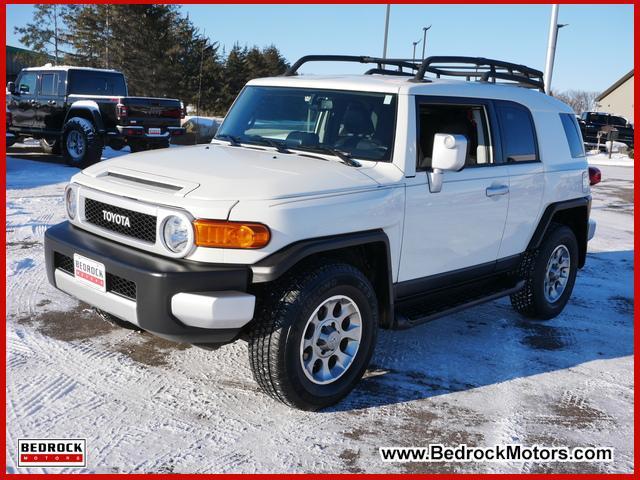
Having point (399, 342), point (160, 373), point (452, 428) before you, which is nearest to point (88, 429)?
point (160, 373)

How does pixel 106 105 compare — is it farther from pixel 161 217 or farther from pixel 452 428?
pixel 452 428

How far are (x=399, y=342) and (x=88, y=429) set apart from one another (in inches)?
95.9

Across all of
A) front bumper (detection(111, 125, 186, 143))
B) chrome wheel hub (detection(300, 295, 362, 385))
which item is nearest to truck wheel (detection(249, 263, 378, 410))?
chrome wheel hub (detection(300, 295, 362, 385))

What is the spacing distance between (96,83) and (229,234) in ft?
41.7

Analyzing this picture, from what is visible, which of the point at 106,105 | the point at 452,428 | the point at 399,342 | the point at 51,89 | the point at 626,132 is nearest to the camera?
the point at 452,428

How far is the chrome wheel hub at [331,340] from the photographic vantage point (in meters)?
3.60

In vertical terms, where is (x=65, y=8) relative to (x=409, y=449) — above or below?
above

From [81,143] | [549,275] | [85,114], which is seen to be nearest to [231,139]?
[549,275]

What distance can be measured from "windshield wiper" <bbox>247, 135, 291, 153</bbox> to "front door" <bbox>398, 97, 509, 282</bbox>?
3.10 ft

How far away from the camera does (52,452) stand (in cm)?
311

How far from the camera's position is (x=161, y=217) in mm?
3320

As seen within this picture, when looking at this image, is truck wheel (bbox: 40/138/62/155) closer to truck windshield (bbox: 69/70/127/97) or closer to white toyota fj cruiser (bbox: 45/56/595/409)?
truck windshield (bbox: 69/70/127/97)

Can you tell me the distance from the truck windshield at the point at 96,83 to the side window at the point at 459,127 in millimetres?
11752

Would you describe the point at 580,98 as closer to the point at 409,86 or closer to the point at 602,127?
the point at 602,127
